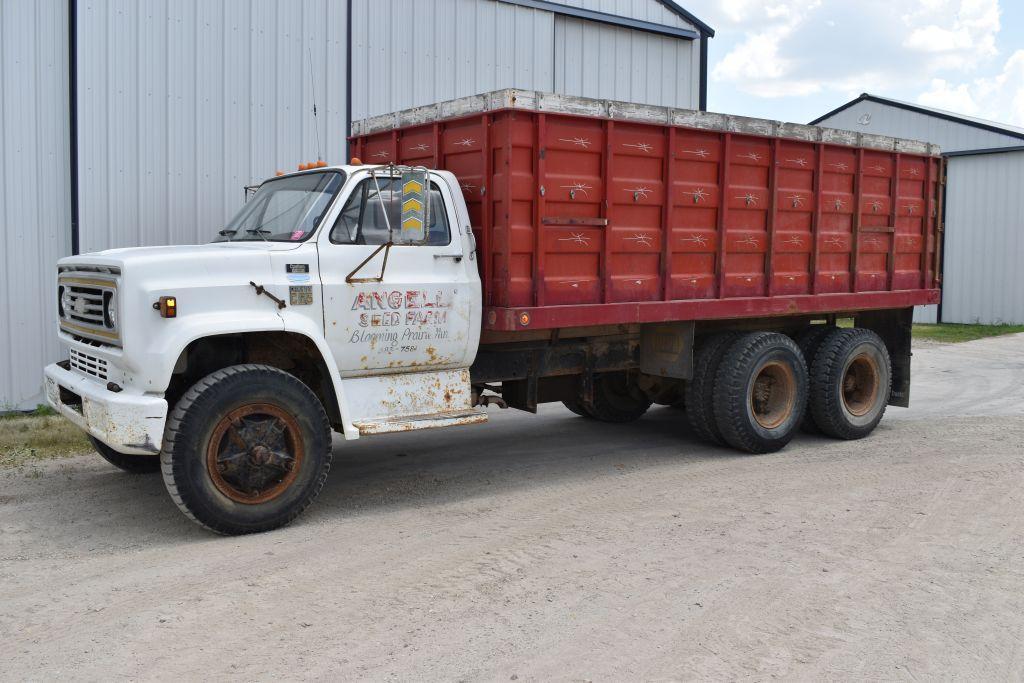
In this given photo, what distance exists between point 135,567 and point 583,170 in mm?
4061

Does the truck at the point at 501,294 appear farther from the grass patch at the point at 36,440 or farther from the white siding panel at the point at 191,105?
the white siding panel at the point at 191,105

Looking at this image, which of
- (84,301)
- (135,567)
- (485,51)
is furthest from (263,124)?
(135,567)

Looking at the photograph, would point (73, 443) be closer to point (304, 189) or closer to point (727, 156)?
point (304, 189)

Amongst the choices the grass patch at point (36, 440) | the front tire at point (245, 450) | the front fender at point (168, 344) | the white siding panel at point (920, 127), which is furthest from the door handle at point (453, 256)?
the white siding panel at point (920, 127)

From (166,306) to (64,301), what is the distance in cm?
155

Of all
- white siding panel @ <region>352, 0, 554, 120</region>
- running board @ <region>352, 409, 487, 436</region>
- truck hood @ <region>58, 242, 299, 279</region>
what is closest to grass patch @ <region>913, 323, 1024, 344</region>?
white siding panel @ <region>352, 0, 554, 120</region>

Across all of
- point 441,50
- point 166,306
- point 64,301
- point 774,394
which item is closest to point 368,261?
point 166,306

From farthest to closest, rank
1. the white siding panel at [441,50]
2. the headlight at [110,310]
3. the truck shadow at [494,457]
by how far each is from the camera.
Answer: the white siding panel at [441,50] < the truck shadow at [494,457] < the headlight at [110,310]

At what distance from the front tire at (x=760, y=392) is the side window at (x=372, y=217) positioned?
3000 mm

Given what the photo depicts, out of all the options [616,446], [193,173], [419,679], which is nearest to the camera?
[419,679]

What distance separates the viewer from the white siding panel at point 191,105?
9.57m

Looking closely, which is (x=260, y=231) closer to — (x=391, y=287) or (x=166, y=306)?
(x=391, y=287)

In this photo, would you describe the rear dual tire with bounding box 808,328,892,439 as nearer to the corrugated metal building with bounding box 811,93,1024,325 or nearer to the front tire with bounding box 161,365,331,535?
the front tire with bounding box 161,365,331,535

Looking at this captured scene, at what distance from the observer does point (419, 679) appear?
3.81 metres
